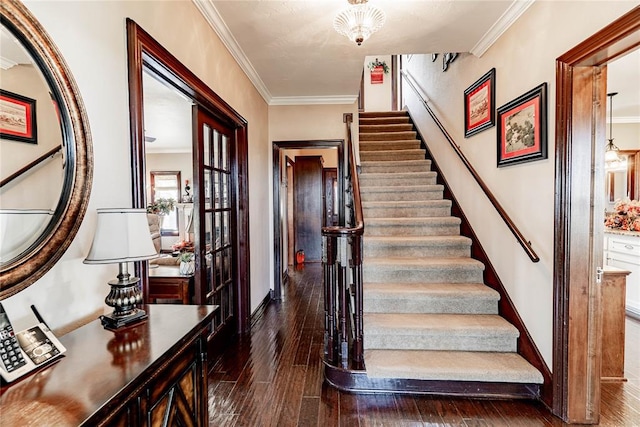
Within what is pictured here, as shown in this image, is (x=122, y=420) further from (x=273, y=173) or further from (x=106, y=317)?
(x=273, y=173)

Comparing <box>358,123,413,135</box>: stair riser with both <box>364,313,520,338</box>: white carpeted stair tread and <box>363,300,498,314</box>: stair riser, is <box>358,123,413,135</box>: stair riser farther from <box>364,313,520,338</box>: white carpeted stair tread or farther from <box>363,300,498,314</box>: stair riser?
<box>364,313,520,338</box>: white carpeted stair tread

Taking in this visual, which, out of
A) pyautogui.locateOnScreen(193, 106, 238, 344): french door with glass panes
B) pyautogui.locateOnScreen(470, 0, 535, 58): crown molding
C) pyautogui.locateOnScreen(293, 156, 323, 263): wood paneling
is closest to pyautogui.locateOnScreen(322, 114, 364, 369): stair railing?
pyautogui.locateOnScreen(193, 106, 238, 344): french door with glass panes

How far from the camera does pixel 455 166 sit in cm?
363

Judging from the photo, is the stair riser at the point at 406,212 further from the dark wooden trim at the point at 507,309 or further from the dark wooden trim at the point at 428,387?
the dark wooden trim at the point at 428,387

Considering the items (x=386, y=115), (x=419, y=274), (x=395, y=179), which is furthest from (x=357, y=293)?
(x=386, y=115)

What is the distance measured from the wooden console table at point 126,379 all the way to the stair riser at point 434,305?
172 centimetres

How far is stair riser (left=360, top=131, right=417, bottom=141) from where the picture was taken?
17.0 feet

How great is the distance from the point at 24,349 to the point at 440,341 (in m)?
2.38

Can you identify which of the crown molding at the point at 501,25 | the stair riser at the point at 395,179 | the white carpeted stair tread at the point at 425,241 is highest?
the crown molding at the point at 501,25

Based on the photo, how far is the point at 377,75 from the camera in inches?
299

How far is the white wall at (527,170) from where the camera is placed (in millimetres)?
1913

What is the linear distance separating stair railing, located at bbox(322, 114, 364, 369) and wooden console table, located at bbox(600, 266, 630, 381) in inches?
70.7

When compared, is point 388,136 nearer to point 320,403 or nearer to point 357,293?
point 357,293

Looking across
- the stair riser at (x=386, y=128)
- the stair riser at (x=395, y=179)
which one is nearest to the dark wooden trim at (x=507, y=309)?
the stair riser at (x=395, y=179)
